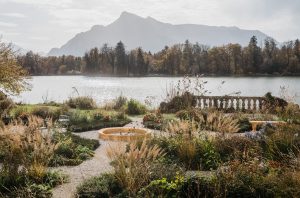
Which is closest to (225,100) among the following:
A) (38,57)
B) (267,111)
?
(267,111)

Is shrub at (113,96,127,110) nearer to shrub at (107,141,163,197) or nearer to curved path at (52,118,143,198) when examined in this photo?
curved path at (52,118,143,198)

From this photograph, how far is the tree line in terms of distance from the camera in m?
83.1

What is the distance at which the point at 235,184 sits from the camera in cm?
704

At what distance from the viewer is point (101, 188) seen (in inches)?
288

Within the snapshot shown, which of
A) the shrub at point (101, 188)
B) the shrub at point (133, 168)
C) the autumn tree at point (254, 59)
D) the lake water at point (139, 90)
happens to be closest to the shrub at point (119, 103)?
the lake water at point (139, 90)

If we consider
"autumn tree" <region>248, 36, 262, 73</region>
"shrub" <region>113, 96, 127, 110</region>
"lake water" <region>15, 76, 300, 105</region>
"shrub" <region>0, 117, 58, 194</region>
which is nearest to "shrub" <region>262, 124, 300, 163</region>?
"shrub" <region>0, 117, 58, 194</region>

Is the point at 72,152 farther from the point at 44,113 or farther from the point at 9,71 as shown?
the point at 9,71

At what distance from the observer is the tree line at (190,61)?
83.1m

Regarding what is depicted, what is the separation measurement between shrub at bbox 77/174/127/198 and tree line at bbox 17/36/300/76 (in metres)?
67.2

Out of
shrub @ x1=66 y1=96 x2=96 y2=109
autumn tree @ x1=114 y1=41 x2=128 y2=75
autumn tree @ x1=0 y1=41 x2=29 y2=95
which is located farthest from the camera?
autumn tree @ x1=114 y1=41 x2=128 y2=75

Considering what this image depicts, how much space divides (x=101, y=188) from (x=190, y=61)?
85747 millimetres

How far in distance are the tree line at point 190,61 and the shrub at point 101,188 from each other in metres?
67.2

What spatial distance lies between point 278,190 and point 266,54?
8273 centimetres

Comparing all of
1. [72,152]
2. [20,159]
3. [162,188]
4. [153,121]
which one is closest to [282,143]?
[162,188]
